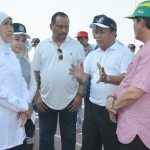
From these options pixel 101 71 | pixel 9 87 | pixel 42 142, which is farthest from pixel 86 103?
pixel 9 87

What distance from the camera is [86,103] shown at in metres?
3.05

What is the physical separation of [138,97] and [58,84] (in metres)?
1.49

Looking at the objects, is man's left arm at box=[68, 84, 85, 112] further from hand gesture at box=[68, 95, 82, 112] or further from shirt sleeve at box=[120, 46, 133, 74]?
shirt sleeve at box=[120, 46, 133, 74]

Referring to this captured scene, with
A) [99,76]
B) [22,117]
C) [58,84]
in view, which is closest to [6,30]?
[22,117]

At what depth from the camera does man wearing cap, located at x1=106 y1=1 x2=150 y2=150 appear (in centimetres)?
188

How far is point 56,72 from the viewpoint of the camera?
323 centimetres

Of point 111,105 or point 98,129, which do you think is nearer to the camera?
point 111,105

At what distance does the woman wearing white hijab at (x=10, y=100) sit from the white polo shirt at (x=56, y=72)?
873 mm

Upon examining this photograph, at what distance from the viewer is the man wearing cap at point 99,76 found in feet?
8.97

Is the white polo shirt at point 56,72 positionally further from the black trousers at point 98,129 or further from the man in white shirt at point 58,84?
the black trousers at point 98,129

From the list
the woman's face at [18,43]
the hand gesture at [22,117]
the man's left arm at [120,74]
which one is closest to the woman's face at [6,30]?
the hand gesture at [22,117]

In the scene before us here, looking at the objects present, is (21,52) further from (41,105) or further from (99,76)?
(99,76)

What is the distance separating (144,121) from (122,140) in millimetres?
239

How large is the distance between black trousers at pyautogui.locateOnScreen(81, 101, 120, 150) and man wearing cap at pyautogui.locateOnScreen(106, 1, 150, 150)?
65 centimetres
